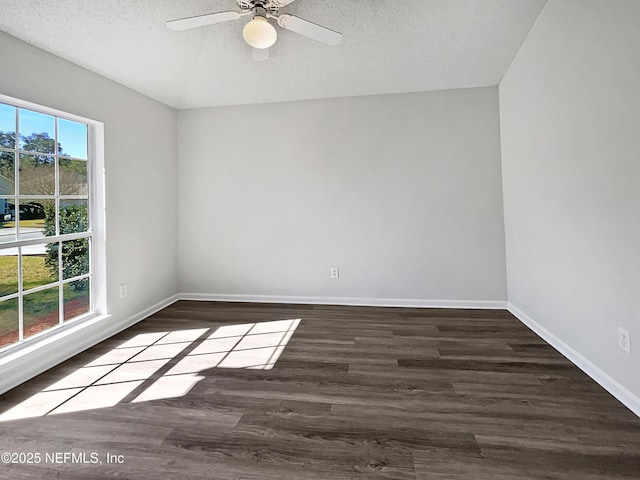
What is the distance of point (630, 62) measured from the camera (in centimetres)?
175

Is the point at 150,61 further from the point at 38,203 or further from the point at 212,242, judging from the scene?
the point at 212,242

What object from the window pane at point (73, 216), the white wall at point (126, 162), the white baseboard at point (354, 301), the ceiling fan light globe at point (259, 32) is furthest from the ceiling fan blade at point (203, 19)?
the white baseboard at point (354, 301)

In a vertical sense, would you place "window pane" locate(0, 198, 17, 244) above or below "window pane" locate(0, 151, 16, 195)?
below

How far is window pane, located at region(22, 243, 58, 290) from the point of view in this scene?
2.53m

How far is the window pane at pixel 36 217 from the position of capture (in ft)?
8.23

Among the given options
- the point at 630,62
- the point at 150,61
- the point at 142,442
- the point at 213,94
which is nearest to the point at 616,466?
the point at 630,62

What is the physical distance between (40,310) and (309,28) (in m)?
2.83

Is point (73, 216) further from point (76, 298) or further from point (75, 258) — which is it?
point (76, 298)

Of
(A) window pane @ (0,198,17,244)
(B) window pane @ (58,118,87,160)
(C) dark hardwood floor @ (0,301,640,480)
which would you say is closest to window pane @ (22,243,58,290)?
(A) window pane @ (0,198,17,244)

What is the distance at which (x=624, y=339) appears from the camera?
189 centimetres

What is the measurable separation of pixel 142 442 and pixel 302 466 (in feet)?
2.64

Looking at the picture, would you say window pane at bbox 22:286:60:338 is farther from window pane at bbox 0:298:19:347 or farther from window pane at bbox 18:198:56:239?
window pane at bbox 18:198:56:239

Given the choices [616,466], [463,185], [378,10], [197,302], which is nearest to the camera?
[616,466]

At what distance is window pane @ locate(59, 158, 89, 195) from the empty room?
20mm
